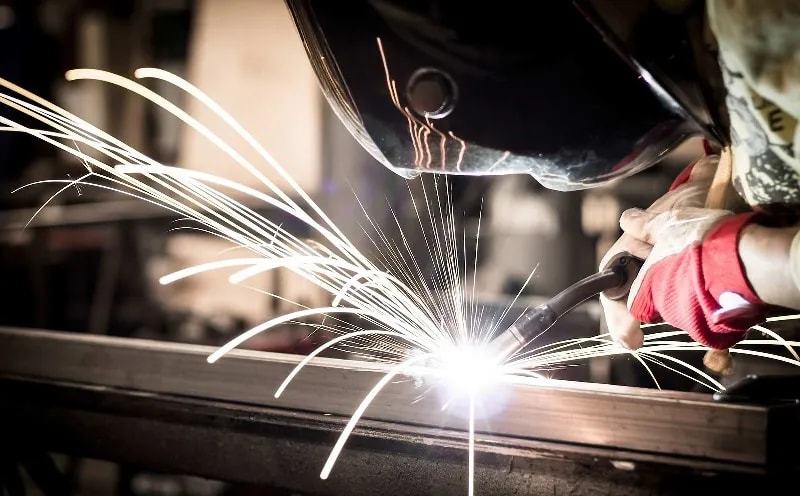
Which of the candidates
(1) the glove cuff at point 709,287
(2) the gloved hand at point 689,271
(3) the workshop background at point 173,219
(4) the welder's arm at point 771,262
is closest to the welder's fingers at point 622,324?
(2) the gloved hand at point 689,271

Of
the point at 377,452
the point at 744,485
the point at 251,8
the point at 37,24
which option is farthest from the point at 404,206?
the point at 37,24

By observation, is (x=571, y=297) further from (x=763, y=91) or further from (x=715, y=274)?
(x=763, y=91)

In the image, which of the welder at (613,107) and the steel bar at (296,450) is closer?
the welder at (613,107)

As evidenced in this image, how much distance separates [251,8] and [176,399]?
3.03 m

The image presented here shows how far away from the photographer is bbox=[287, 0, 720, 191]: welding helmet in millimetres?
887

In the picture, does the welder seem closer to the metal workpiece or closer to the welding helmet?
the welding helmet

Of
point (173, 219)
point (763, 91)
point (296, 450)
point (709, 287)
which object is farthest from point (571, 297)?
point (173, 219)

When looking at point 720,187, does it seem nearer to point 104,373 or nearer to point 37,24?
point 104,373

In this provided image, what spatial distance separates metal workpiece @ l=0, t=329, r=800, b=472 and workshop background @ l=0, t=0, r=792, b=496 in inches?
34.3

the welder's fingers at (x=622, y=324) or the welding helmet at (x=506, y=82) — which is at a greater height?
the welding helmet at (x=506, y=82)

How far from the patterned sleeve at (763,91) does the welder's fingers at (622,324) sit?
0.24 metres

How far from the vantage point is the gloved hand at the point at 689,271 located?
2.76 feet

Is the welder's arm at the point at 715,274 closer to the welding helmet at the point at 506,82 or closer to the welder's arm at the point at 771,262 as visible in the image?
the welder's arm at the point at 771,262

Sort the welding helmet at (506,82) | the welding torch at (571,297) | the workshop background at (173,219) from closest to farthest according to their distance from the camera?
the welding helmet at (506,82), the welding torch at (571,297), the workshop background at (173,219)
